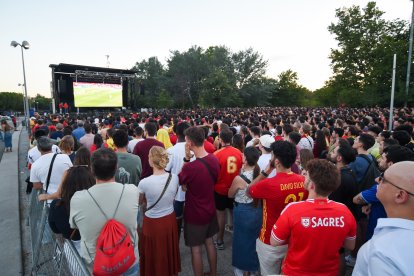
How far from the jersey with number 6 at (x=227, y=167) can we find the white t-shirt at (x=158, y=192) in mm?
1057

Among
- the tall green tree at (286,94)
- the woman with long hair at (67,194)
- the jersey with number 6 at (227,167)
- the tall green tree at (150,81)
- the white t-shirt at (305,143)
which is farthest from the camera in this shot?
the tall green tree at (286,94)

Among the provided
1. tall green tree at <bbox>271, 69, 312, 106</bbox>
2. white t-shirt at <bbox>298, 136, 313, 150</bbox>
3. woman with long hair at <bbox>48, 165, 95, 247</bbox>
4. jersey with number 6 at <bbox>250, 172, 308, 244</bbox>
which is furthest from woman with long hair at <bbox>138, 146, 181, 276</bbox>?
tall green tree at <bbox>271, 69, 312, 106</bbox>

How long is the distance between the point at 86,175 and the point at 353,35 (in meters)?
46.1

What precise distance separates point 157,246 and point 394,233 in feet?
8.10

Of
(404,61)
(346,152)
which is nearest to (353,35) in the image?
(404,61)

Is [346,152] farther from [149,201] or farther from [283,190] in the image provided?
[149,201]

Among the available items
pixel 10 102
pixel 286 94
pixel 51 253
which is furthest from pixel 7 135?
pixel 10 102

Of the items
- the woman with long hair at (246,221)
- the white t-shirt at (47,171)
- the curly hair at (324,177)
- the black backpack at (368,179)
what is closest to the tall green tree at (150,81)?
the white t-shirt at (47,171)

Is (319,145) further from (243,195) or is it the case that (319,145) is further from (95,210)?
(95,210)

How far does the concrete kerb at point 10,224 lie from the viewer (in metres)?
3.99

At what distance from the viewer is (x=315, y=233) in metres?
→ 1.98

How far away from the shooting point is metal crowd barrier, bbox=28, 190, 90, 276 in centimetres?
235

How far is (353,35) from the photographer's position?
3931cm

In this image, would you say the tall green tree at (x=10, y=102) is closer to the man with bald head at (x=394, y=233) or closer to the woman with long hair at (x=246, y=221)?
the woman with long hair at (x=246, y=221)
